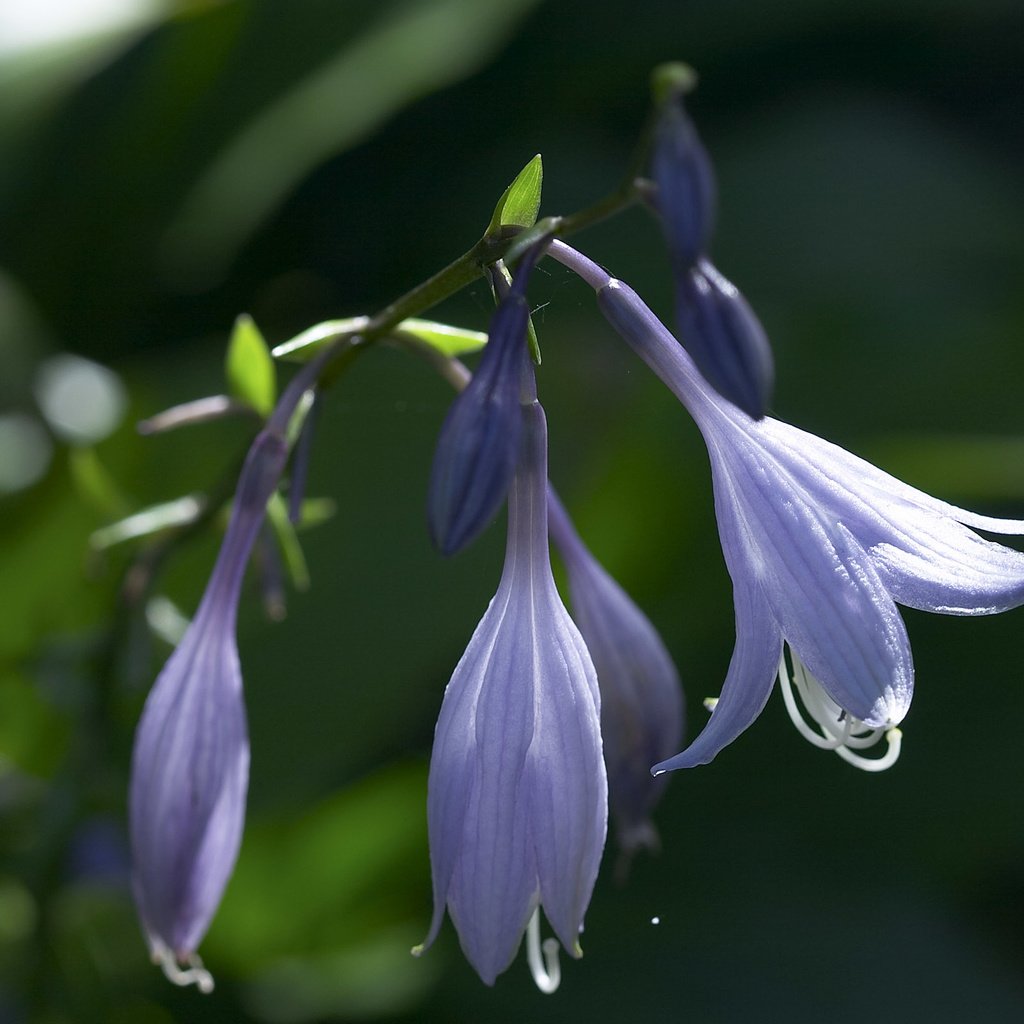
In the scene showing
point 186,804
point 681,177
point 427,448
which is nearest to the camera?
point 681,177

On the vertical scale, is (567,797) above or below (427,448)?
above

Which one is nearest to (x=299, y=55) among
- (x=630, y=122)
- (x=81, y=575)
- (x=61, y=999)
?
(x=630, y=122)

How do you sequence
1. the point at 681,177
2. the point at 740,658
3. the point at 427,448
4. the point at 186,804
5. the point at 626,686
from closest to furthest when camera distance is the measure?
1. the point at 681,177
2. the point at 740,658
3. the point at 186,804
4. the point at 626,686
5. the point at 427,448

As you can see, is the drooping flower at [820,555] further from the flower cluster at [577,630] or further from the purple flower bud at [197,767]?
the purple flower bud at [197,767]

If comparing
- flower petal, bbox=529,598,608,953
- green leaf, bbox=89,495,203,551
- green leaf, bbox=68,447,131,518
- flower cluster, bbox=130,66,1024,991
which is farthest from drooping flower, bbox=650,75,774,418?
green leaf, bbox=68,447,131,518

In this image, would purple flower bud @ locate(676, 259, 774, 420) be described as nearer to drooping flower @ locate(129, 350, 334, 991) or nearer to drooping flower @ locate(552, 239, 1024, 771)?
drooping flower @ locate(552, 239, 1024, 771)

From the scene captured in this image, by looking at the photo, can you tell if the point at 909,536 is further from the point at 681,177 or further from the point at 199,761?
the point at 199,761

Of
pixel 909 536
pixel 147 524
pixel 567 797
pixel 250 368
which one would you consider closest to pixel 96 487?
pixel 147 524

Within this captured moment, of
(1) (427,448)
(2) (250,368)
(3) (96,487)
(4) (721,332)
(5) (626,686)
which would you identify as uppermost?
(4) (721,332)
